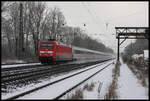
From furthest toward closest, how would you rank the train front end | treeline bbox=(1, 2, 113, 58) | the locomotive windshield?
1. treeline bbox=(1, 2, 113, 58)
2. the locomotive windshield
3. the train front end

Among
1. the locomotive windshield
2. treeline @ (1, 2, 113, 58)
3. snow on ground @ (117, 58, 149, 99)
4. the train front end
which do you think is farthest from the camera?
treeline @ (1, 2, 113, 58)

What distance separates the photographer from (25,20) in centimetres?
5475

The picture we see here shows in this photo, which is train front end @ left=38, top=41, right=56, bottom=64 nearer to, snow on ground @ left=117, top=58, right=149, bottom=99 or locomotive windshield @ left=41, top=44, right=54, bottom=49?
locomotive windshield @ left=41, top=44, right=54, bottom=49

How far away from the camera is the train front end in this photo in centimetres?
3166

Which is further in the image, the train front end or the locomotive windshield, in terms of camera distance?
the locomotive windshield

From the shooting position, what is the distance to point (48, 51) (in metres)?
31.9

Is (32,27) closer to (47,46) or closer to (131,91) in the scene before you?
(47,46)

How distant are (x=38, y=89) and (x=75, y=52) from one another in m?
32.3

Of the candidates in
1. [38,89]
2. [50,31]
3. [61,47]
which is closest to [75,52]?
[61,47]

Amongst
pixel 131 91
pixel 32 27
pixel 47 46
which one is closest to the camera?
pixel 131 91

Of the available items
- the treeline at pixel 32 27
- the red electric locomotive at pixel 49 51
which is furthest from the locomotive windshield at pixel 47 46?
the treeline at pixel 32 27

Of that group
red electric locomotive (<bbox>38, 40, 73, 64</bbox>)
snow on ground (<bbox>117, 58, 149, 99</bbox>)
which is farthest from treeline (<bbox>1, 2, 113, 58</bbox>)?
snow on ground (<bbox>117, 58, 149, 99</bbox>)

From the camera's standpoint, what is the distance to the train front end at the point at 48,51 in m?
31.7

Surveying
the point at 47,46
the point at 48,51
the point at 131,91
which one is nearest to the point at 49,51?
the point at 48,51
